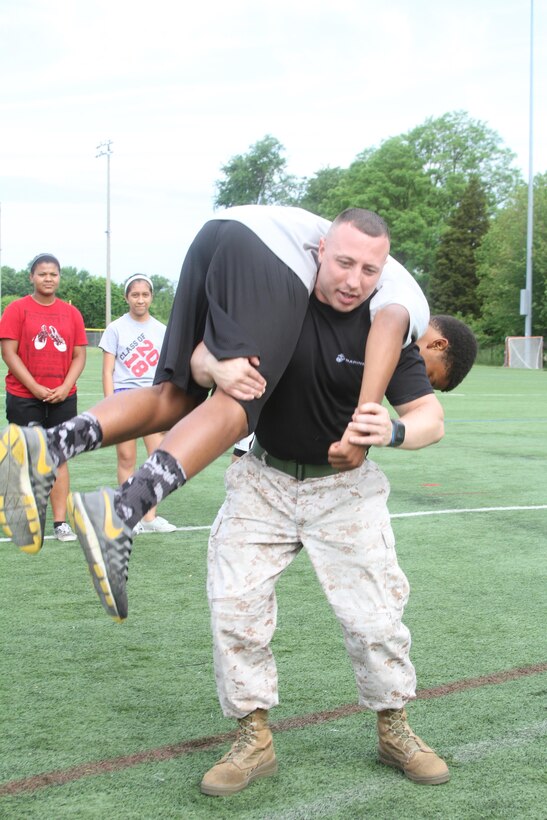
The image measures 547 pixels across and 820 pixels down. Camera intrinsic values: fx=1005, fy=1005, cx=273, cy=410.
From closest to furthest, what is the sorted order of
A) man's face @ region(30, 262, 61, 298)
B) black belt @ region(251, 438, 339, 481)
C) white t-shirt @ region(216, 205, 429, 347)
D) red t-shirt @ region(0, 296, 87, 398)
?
white t-shirt @ region(216, 205, 429, 347) → black belt @ region(251, 438, 339, 481) → man's face @ region(30, 262, 61, 298) → red t-shirt @ region(0, 296, 87, 398)

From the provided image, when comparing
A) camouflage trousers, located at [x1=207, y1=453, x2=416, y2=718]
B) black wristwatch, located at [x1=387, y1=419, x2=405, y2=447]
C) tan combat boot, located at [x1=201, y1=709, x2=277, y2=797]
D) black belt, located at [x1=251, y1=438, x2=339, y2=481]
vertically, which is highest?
black wristwatch, located at [x1=387, y1=419, x2=405, y2=447]

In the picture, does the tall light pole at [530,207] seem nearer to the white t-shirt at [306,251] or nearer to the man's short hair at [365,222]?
the white t-shirt at [306,251]

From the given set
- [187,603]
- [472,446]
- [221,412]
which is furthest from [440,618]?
[472,446]

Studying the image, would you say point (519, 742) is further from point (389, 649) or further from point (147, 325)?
point (147, 325)

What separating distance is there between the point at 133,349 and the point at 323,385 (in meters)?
4.50

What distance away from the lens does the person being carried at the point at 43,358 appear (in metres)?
7.55

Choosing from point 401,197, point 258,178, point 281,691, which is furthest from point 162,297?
point 281,691

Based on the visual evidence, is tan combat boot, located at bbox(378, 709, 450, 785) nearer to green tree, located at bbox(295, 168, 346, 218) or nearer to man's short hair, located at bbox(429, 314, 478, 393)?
man's short hair, located at bbox(429, 314, 478, 393)

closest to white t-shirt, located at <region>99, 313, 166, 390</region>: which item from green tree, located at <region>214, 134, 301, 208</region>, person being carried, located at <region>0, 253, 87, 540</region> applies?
person being carried, located at <region>0, 253, 87, 540</region>

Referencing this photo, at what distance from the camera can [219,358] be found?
344 centimetres

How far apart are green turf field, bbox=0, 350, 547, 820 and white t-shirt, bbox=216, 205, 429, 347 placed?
1.59m

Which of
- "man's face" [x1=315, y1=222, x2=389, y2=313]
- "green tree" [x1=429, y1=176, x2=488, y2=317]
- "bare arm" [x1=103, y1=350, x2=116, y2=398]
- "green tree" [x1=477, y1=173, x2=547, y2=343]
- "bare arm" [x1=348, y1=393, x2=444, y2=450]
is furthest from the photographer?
"green tree" [x1=429, y1=176, x2=488, y2=317]

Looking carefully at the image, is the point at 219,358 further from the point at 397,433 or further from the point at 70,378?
the point at 70,378

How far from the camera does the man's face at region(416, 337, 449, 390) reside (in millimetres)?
3877
